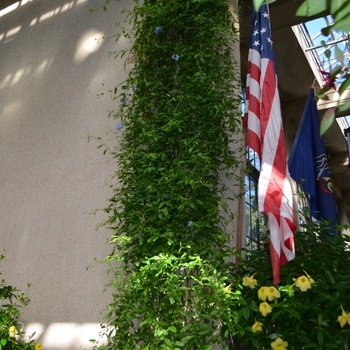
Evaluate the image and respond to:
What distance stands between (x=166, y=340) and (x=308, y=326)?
2.26 ft

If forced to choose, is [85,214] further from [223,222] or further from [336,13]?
[336,13]

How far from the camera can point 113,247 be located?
9.78 ft

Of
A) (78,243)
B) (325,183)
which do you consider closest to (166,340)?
(78,243)

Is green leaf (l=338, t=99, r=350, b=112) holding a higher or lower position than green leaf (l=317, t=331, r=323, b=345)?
higher

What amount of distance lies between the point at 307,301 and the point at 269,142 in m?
0.98

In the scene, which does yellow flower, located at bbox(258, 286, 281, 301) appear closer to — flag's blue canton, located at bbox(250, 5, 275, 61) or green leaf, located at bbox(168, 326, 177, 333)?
green leaf, located at bbox(168, 326, 177, 333)

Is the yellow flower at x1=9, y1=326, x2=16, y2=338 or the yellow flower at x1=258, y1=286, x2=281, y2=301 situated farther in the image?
the yellow flower at x1=9, y1=326, x2=16, y2=338

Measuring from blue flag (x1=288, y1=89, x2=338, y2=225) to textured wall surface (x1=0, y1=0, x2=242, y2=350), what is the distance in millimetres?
2191

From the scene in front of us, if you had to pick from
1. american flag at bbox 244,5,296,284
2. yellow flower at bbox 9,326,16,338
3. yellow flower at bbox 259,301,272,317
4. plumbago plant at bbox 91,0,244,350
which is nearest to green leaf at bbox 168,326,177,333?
plumbago plant at bbox 91,0,244,350

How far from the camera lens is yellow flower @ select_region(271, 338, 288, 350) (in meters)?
2.16

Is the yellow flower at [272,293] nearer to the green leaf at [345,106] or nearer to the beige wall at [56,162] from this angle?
the beige wall at [56,162]

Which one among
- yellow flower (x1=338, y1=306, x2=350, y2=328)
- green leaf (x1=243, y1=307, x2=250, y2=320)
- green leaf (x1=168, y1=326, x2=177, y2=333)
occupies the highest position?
green leaf (x1=168, y1=326, x2=177, y2=333)

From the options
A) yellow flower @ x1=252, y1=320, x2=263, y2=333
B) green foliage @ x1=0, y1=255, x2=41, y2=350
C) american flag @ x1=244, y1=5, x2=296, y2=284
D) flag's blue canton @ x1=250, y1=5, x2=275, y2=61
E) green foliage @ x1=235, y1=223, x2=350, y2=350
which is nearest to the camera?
green foliage @ x1=235, y1=223, x2=350, y2=350

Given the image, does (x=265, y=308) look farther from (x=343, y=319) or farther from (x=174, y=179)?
(x=174, y=179)
